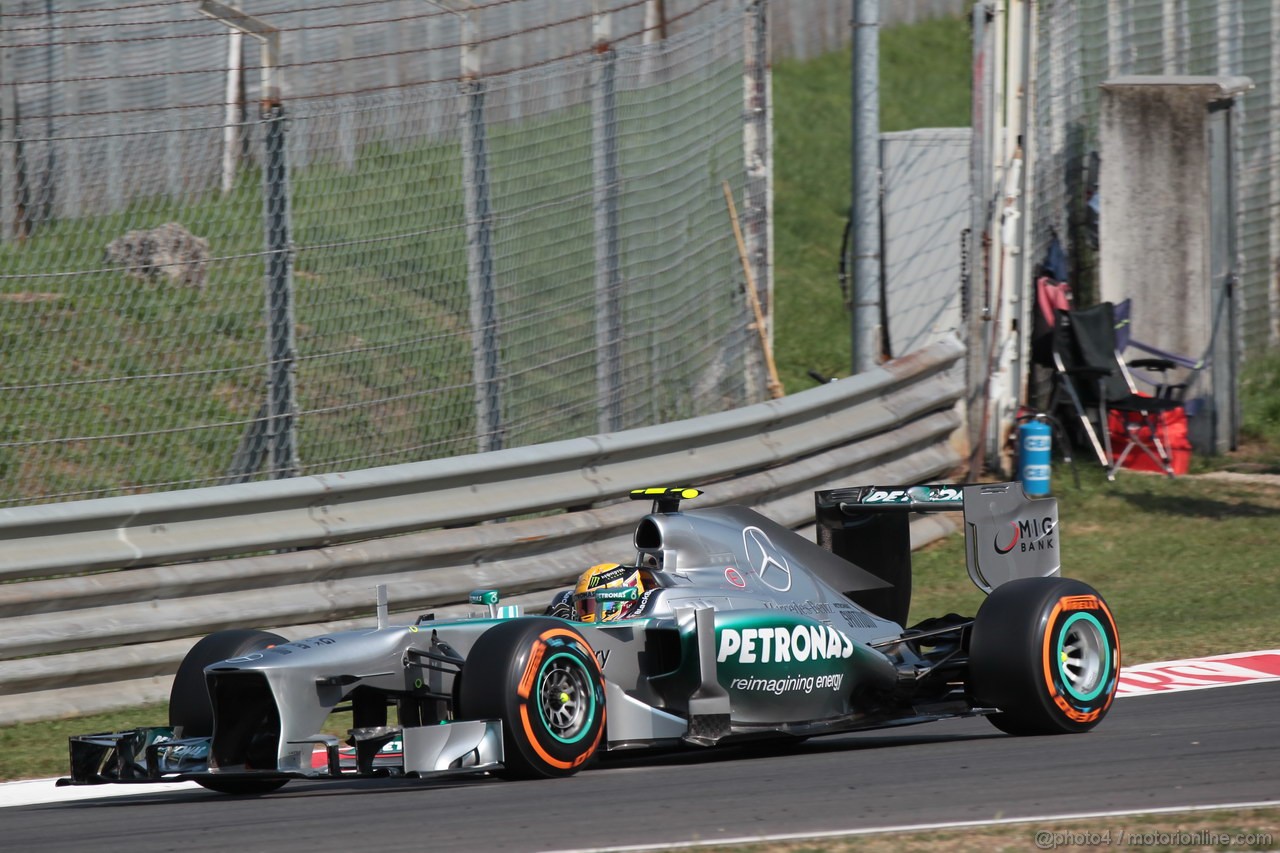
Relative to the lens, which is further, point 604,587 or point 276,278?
point 276,278

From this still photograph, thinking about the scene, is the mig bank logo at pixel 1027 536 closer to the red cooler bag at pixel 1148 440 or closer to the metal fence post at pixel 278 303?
the metal fence post at pixel 278 303

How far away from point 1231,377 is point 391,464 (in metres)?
8.41

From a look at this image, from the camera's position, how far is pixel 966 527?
8.01m

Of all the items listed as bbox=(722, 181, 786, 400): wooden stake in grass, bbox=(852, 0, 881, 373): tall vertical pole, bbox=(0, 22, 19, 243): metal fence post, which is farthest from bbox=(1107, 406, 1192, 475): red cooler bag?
bbox=(0, 22, 19, 243): metal fence post

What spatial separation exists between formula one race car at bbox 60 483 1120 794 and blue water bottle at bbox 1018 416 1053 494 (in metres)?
5.15

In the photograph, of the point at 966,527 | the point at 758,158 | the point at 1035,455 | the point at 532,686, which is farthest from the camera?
the point at 758,158

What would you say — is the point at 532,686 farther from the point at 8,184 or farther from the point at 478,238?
the point at 478,238

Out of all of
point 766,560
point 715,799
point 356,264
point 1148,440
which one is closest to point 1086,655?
point 766,560

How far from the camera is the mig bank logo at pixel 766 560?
304 inches

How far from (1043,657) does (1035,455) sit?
6.30 m

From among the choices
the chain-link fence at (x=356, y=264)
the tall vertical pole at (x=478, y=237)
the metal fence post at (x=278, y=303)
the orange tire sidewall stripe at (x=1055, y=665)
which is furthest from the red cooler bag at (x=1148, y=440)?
the metal fence post at (x=278, y=303)

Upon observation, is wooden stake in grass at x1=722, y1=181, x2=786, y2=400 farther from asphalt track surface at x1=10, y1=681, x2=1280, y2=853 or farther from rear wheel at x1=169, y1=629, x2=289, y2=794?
rear wheel at x1=169, y1=629, x2=289, y2=794

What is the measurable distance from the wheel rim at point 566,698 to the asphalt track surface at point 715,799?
189mm

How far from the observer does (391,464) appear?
1030cm
